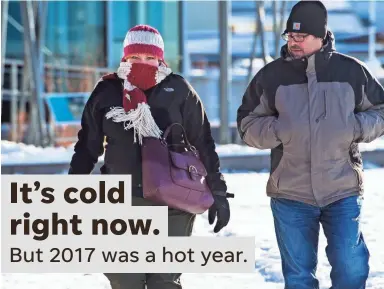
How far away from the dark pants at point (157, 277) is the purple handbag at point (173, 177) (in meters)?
0.07

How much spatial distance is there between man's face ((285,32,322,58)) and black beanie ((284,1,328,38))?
0.07 ft

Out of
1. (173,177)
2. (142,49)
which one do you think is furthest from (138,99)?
(173,177)

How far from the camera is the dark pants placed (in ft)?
13.4

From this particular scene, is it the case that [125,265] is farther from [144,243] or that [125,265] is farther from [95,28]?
[95,28]

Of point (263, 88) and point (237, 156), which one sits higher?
point (263, 88)

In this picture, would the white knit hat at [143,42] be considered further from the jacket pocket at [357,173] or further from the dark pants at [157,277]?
the jacket pocket at [357,173]

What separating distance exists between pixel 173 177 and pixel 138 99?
0.38m

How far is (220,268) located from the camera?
14.2 feet

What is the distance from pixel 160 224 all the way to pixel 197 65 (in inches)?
1427

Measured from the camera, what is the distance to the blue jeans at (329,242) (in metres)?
4.14

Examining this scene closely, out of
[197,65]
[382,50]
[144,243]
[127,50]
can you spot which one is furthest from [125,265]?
[382,50]

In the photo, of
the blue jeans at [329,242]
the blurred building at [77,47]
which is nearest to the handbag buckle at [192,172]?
the blue jeans at [329,242]

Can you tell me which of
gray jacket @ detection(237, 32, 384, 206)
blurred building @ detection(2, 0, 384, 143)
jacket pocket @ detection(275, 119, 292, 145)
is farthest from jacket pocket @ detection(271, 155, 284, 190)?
blurred building @ detection(2, 0, 384, 143)

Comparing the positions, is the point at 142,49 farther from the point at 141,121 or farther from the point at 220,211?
the point at 220,211
